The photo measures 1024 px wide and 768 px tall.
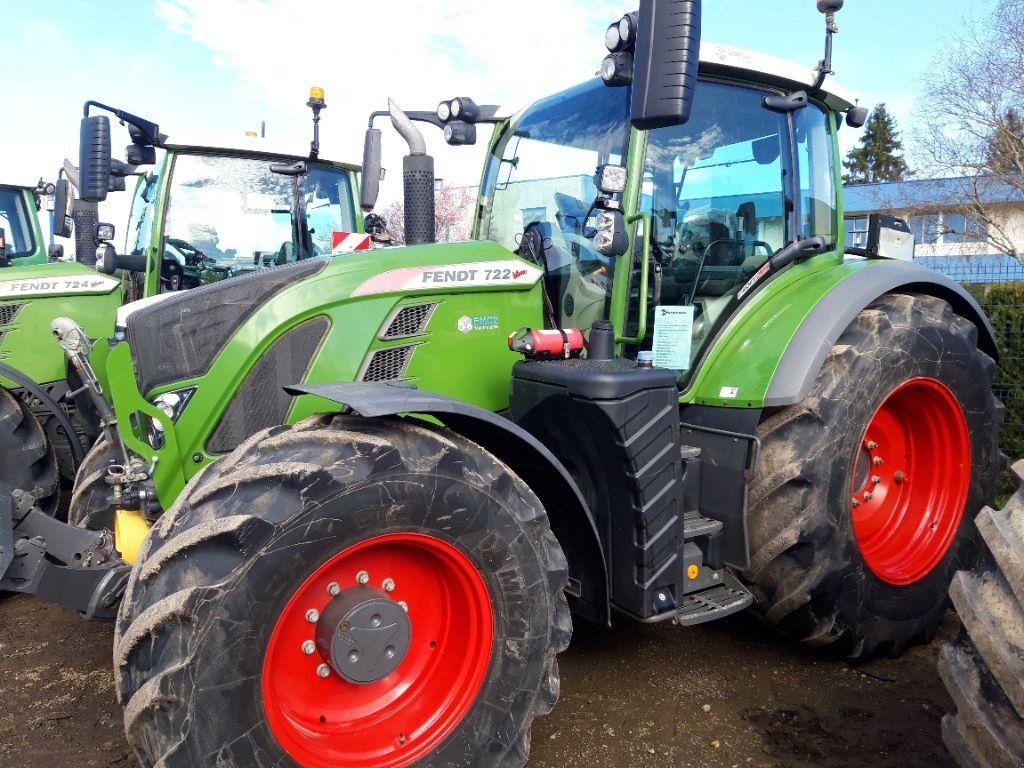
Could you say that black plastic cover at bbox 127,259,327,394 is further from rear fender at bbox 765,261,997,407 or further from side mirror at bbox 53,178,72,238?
side mirror at bbox 53,178,72,238

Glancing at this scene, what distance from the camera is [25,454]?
4.71 meters

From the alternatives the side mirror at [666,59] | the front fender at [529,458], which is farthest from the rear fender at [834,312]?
the side mirror at [666,59]

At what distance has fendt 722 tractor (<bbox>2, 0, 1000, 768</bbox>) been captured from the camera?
2080 mm

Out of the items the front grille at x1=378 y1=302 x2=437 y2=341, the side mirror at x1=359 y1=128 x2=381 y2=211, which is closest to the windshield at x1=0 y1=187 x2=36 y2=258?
the side mirror at x1=359 y1=128 x2=381 y2=211

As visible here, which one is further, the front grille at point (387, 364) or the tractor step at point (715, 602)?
the tractor step at point (715, 602)

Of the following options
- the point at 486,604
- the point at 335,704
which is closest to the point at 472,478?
the point at 486,604

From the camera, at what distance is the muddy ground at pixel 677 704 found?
9.09 ft

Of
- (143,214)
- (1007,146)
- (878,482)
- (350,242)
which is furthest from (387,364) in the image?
(1007,146)

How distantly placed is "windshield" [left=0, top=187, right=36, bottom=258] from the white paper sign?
22.0 feet

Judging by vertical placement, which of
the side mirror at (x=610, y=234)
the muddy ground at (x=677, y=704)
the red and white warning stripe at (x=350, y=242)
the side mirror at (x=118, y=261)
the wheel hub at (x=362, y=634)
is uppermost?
the side mirror at (x=610, y=234)

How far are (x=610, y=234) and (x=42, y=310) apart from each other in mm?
4433

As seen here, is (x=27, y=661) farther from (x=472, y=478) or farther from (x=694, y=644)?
(x=694, y=644)

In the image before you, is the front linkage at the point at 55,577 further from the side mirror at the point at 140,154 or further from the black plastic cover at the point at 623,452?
the side mirror at the point at 140,154

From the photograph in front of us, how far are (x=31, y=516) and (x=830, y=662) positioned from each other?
3.12 metres
